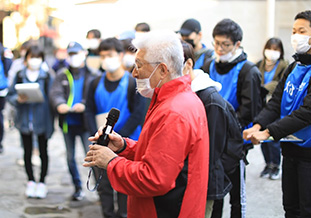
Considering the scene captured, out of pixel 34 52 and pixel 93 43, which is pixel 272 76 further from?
pixel 34 52

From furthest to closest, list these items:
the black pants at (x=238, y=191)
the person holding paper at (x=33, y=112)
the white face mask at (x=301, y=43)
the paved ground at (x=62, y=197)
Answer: the person holding paper at (x=33, y=112) → the paved ground at (x=62, y=197) → the black pants at (x=238, y=191) → the white face mask at (x=301, y=43)

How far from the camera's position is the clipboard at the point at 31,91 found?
19.8 feet

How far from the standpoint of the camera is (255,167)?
735cm

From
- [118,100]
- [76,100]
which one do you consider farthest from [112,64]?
[76,100]

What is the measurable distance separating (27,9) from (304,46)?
1480 cm

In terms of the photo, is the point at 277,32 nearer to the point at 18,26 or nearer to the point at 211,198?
the point at 211,198

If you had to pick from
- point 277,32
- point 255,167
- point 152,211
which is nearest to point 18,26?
point 277,32

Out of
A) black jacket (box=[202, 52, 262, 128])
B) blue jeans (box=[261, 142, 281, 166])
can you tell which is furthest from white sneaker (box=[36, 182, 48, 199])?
blue jeans (box=[261, 142, 281, 166])

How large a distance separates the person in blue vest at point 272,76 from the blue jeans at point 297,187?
2955 mm

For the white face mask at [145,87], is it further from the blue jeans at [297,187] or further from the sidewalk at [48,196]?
the sidewalk at [48,196]

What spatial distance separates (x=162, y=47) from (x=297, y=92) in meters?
1.60

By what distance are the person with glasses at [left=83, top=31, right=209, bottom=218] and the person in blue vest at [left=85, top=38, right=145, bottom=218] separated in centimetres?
223

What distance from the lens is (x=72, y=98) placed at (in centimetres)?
602

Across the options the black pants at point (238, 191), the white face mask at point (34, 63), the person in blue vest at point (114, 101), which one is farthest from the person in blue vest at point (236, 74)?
the white face mask at point (34, 63)
